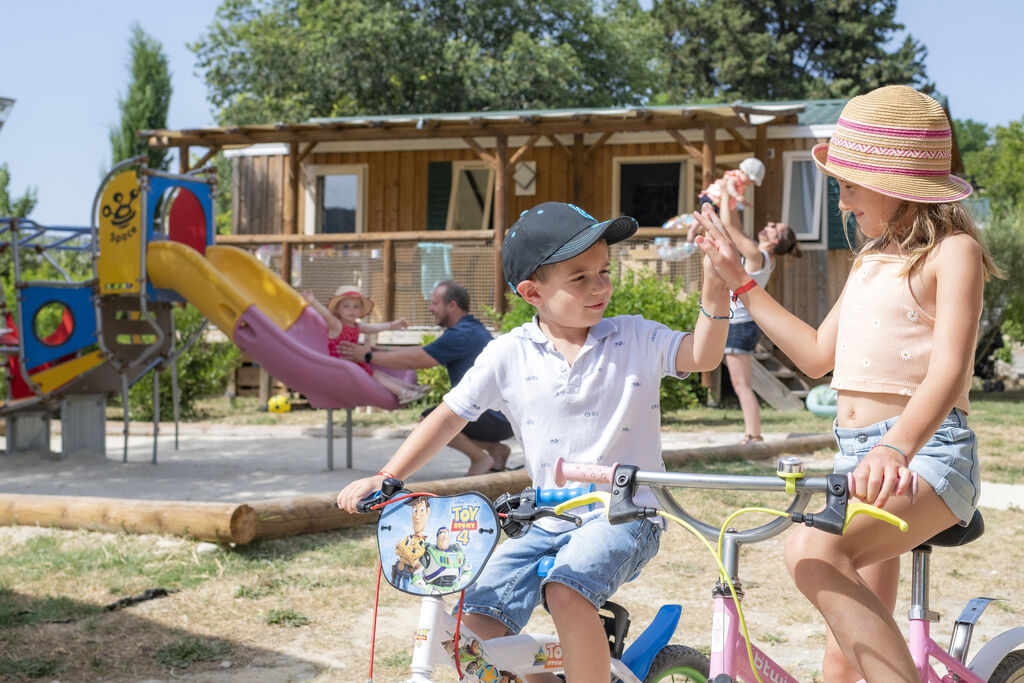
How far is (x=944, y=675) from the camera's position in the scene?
100 inches

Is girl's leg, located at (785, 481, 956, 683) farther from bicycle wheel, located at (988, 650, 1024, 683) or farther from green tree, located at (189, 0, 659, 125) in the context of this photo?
green tree, located at (189, 0, 659, 125)

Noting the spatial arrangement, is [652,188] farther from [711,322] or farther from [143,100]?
[143,100]

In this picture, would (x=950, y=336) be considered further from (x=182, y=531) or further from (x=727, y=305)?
(x=182, y=531)

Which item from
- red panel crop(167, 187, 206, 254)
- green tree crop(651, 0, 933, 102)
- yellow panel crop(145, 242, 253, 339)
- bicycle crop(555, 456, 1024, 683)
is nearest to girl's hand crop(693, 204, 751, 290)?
bicycle crop(555, 456, 1024, 683)

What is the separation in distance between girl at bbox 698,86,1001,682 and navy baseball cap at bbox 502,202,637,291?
0.24 m

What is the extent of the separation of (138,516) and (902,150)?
172 inches

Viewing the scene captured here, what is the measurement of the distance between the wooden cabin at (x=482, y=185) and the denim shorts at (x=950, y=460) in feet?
38.1

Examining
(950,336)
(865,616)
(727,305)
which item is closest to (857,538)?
(865,616)

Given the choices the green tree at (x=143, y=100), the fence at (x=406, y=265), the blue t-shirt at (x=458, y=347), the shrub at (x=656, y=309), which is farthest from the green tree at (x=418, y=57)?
the blue t-shirt at (x=458, y=347)

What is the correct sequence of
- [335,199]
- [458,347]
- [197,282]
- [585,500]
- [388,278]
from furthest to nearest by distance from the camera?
[335,199]
[388,278]
[197,282]
[458,347]
[585,500]

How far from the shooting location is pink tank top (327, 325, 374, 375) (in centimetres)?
853

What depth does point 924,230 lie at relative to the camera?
7.85 feet

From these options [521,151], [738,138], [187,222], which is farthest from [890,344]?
[738,138]

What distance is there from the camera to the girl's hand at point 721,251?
7.84 feet
